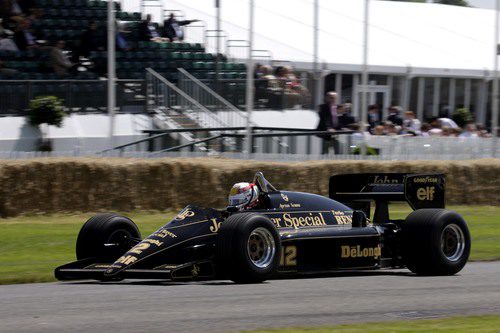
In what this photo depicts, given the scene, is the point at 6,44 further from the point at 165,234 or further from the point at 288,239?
the point at 288,239

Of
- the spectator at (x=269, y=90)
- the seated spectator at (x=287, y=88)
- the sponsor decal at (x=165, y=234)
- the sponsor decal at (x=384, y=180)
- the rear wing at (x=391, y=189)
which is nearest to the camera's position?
the sponsor decal at (x=165, y=234)

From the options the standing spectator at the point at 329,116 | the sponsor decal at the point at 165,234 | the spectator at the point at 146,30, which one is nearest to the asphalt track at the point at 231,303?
the sponsor decal at the point at 165,234

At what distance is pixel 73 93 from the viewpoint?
21.9 meters

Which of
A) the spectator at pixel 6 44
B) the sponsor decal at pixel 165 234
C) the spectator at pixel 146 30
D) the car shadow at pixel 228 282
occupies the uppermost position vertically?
the spectator at pixel 146 30

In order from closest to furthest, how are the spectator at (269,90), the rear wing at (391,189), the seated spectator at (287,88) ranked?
the rear wing at (391,189) < the spectator at (269,90) < the seated spectator at (287,88)

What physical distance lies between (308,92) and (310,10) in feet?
22.9

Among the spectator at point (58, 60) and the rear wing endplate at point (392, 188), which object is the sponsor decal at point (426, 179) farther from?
the spectator at point (58, 60)

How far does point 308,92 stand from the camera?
89.1 feet

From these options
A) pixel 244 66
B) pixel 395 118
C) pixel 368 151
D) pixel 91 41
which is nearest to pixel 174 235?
pixel 368 151

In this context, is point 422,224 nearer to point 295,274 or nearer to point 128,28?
point 295,274

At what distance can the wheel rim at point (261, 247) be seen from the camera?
9.75 metres

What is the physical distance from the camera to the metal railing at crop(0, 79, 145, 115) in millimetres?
20875

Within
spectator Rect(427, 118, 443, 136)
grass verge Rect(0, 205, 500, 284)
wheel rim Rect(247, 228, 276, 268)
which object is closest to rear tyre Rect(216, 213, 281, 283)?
wheel rim Rect(247, 228, 276, 268)

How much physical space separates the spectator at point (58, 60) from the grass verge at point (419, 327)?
15821mm
